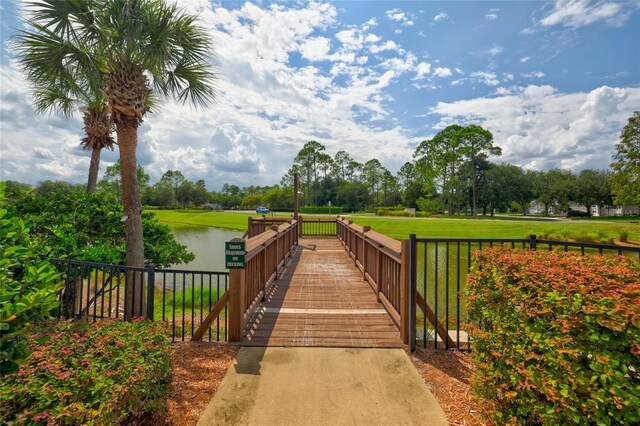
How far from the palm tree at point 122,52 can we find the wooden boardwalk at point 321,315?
87.6 inches

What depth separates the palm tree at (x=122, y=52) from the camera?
4633 millimetres

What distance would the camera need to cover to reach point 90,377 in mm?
1706

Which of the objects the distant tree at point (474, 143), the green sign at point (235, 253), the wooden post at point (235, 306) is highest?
the distant tree at point (474, 143)

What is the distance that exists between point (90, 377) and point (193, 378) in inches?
45.7

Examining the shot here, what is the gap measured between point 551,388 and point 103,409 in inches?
94.7

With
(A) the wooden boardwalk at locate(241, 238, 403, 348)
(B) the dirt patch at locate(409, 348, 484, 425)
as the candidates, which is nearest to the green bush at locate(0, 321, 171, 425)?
(A) the wooden boardwalk at locate(241, 238, 403, 348)

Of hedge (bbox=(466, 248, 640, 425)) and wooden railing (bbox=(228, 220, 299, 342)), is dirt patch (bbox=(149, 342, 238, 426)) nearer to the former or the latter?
wooden railing (bbox=(228, 220, 299, 342))

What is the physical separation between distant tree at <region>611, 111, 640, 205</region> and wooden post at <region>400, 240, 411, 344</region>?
32.2 m

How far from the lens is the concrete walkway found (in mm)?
2203

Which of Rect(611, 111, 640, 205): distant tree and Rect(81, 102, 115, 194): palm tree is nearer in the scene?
Rect(81, 102, 115, 194): palm tree

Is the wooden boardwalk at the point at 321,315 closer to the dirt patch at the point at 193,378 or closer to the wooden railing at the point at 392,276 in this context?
the wooden railing at the point at 392,276

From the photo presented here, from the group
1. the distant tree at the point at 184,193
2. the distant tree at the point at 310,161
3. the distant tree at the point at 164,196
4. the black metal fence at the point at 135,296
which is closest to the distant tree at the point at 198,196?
the distant tree at the point at 184,193

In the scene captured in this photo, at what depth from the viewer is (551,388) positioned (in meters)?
1.49

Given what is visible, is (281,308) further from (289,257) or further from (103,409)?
(289,257)
